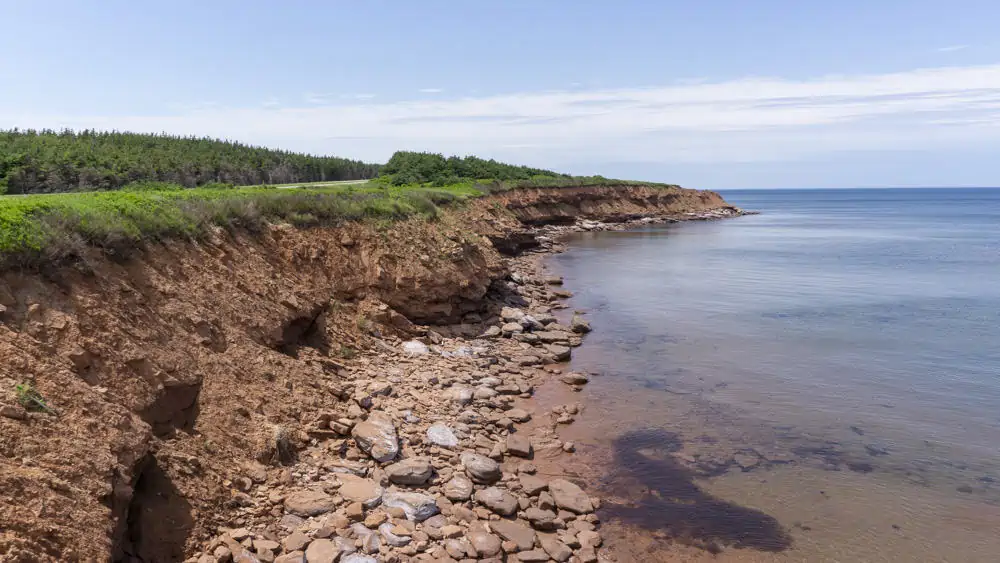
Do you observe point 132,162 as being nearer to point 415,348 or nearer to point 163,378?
point 415,348

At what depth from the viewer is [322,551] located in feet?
27.6

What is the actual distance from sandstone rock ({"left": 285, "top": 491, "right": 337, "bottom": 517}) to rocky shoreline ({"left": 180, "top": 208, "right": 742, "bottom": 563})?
0.05 feet

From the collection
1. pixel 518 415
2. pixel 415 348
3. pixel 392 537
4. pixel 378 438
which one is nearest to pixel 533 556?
pixel 392 537

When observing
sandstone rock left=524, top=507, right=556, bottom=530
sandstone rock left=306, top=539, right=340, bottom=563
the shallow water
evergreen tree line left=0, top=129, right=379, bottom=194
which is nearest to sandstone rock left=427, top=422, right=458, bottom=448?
sandstone rock left=524, top=507, right=556, bottom=530

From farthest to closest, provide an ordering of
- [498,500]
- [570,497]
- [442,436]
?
[442,436] < [570,497] < [498,500]

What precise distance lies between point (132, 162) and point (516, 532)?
44225 mm

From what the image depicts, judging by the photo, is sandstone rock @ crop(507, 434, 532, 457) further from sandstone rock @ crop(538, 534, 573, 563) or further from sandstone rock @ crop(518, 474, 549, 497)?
sandstone rock @ crop(538, 534, 573, 563)

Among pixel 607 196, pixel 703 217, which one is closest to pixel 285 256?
pixel 607 196

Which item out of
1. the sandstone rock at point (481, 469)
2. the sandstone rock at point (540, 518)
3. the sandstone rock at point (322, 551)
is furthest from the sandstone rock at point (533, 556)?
the sandstone rock at point (322, 551)

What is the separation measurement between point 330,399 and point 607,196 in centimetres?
7168

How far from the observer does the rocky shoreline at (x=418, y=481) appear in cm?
884

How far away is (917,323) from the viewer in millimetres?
24594

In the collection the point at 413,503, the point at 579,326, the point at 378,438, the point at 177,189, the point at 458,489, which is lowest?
the point at 458,489

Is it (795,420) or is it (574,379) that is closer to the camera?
(795,420)
